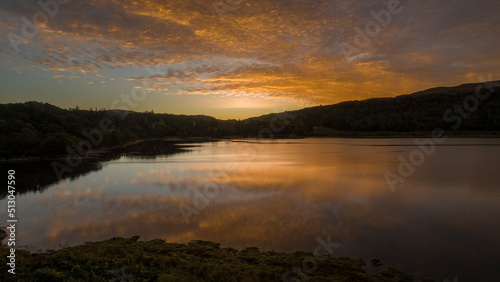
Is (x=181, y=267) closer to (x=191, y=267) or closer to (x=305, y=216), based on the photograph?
(x=191, y=267)

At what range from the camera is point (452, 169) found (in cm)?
3441

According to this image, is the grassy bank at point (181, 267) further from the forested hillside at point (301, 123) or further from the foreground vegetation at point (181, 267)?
the forested hillside at point (301, 123)

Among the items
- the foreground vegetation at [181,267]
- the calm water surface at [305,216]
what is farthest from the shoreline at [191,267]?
the calm water surface at [305,216]

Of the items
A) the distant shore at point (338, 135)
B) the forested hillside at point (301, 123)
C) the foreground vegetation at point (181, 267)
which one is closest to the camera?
the foreground vegetation at point (181, 267)

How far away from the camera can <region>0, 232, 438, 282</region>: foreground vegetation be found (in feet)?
28.2

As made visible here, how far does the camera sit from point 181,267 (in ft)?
32.1

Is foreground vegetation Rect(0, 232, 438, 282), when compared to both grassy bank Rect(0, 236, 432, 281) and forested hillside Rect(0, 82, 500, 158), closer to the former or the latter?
grassy bank Rect(0, 236, 432, 281)

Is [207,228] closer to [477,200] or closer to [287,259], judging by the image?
[287,259]

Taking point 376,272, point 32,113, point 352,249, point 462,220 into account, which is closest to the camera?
point 376,272

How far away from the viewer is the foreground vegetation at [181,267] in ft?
28.2

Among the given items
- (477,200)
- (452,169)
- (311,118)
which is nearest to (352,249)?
(477,200)

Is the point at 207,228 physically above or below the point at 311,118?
below

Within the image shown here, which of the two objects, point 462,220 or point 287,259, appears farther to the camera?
point 462,220

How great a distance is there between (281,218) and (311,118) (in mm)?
183672
